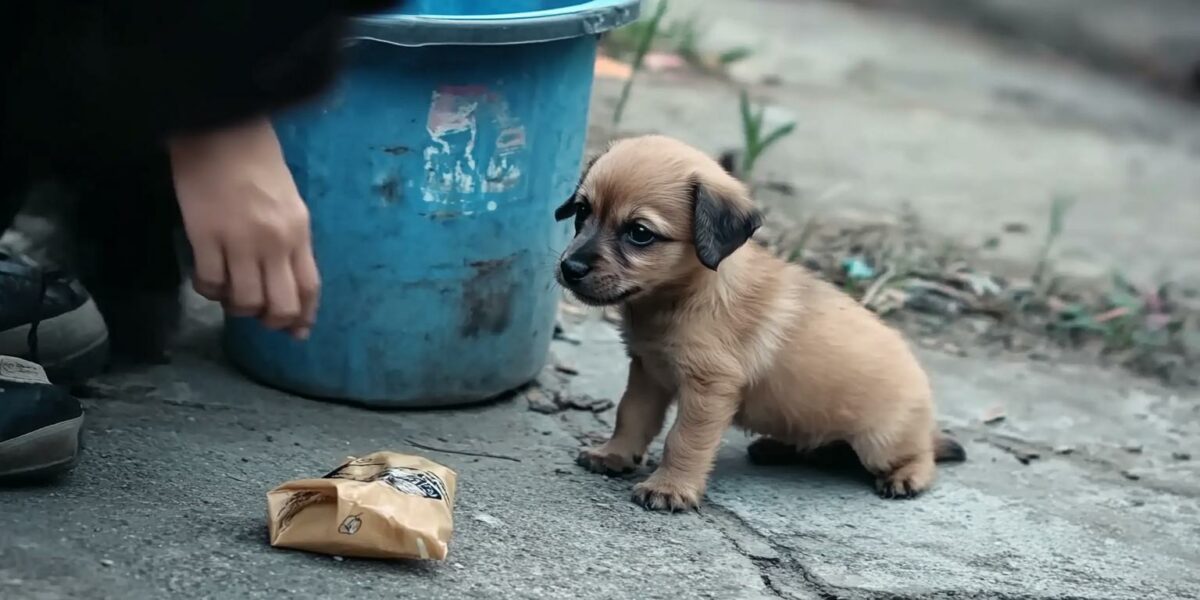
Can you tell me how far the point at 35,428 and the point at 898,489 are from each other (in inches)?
63.6

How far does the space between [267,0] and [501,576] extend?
109 cm

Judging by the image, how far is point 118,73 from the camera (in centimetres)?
146

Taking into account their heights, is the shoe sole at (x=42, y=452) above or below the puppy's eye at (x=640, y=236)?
below

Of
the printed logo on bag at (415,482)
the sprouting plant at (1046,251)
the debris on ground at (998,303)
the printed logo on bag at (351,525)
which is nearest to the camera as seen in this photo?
the printed logo on bag at (351,525)

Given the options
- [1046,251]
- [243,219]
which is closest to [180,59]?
[243,219]

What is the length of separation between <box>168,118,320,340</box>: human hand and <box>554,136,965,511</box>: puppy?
40.2 inches

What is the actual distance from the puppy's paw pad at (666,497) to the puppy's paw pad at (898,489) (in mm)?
445

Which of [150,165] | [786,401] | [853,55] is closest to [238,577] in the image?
[150,165]

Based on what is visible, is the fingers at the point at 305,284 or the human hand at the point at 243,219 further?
the fingers at the point at 305,284

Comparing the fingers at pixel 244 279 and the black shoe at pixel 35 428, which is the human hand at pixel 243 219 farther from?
the black shoe at pixel 35 428

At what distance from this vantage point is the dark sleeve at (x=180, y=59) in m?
1.43

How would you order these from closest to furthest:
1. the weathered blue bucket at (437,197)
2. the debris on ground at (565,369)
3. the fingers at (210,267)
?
the fingers at (210,267) → the weathered blue bucket at (437,197) → the debris on ground at (565,369)

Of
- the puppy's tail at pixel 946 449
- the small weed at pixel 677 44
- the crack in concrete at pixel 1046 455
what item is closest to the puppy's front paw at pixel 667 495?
the puppy's tail at pixel 946 449

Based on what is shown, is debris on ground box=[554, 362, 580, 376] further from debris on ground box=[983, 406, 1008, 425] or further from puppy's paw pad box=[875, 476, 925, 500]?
debris on ground box=[983, 406, 1008, 425]
